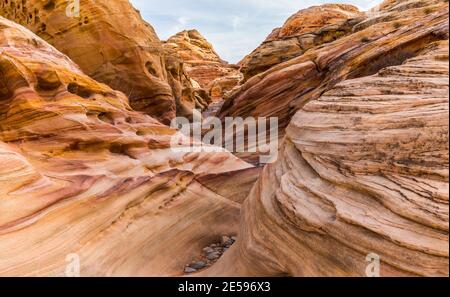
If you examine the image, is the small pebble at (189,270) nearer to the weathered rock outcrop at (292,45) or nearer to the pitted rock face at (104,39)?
the pitted rock face at (104,39)

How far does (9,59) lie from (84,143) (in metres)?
2.65

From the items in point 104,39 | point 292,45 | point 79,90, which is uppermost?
point 292,45

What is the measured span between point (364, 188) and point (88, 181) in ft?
18.0

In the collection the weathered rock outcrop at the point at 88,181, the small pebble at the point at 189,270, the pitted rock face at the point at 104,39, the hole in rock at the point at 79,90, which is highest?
the pitted rock face at the point at 104,39

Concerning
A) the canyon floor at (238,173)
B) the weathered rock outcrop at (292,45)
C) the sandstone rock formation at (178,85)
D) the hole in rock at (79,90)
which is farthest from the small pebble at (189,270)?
the weathered rock outcrop at (292,45)

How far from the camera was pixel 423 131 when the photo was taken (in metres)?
4.26

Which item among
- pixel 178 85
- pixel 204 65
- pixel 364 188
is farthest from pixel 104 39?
pixel 204 65

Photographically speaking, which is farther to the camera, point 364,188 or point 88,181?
point 88,181

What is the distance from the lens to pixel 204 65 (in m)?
48.6

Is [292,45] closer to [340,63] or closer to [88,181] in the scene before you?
[340,63]

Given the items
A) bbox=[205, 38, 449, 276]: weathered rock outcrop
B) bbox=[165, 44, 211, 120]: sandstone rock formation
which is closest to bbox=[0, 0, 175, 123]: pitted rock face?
bbox=[165, 44, 211, 120]: sandstone rock formation

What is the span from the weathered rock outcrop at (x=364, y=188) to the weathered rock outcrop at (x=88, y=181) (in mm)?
2060

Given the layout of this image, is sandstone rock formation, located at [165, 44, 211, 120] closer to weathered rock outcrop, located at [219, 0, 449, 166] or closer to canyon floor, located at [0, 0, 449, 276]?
weathered rock outcrop, located at [219, 0, 449, 166]

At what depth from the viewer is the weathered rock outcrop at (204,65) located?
3894 centimetres
